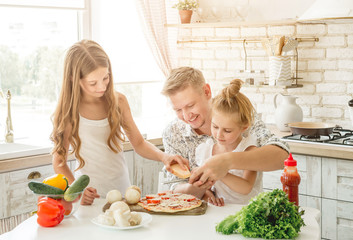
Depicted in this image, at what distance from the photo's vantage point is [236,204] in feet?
6.77

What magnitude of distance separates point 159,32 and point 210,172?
2.61 metres

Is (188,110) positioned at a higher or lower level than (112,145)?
higher

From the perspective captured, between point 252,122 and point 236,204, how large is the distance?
378 millimetres

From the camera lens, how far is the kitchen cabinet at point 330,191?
10.1 ft

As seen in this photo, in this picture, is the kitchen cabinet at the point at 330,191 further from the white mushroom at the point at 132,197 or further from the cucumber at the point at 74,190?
the cucumber at the point at 74,190

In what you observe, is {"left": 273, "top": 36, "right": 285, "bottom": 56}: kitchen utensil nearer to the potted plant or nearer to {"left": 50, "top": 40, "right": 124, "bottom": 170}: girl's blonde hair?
the potted plant

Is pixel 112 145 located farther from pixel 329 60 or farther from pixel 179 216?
pixel 329 60

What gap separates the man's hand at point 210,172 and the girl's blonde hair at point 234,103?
243mm

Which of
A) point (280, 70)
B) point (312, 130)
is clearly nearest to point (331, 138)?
point (312, 130)

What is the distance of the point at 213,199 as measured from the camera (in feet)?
6.69

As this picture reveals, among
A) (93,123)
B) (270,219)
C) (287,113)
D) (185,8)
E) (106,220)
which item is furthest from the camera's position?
(185,8)

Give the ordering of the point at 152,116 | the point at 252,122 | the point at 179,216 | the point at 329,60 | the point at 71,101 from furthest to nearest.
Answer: the point at 152,116 < the point at 329,60 < the point at 71,101 < the point at 252,122 < the point at 179,216

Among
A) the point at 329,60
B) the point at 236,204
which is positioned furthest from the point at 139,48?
the point at 236,204

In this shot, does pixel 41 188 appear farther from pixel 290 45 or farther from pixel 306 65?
pixel 306 65
